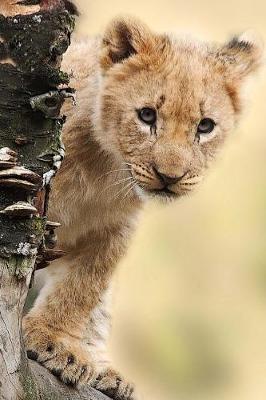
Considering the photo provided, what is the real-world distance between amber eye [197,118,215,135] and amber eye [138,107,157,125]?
22cm

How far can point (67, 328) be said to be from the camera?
18.7 feet

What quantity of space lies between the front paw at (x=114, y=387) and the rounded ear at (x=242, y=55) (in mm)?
1577

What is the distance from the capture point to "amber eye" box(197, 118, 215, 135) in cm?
536

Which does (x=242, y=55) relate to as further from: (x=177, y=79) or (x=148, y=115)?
(x=148, y=115)

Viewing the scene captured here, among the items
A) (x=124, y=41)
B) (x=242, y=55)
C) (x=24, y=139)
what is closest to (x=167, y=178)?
(x=124, y=41)

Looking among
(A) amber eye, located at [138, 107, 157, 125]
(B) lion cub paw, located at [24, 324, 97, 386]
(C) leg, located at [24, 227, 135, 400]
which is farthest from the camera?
(C) leg, located at [24, 227, 135, 400]

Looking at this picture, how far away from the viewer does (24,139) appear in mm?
3740

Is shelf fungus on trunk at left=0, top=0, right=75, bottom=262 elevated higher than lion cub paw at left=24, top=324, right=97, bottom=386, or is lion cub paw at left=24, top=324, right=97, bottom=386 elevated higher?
shelf fungus on trunk at left=0, top=0, right=75, bottom=262

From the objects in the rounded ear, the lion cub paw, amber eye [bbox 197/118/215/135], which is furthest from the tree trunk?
the rounded ear

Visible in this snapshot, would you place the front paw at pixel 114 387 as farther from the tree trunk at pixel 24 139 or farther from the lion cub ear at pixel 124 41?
the lion cub ear at pixel 124 41

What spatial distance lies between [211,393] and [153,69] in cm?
484

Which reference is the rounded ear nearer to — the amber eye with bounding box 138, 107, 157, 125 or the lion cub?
the lion cub

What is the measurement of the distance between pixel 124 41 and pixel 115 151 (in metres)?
0.56

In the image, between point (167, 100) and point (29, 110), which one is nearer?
point (29, 110)
